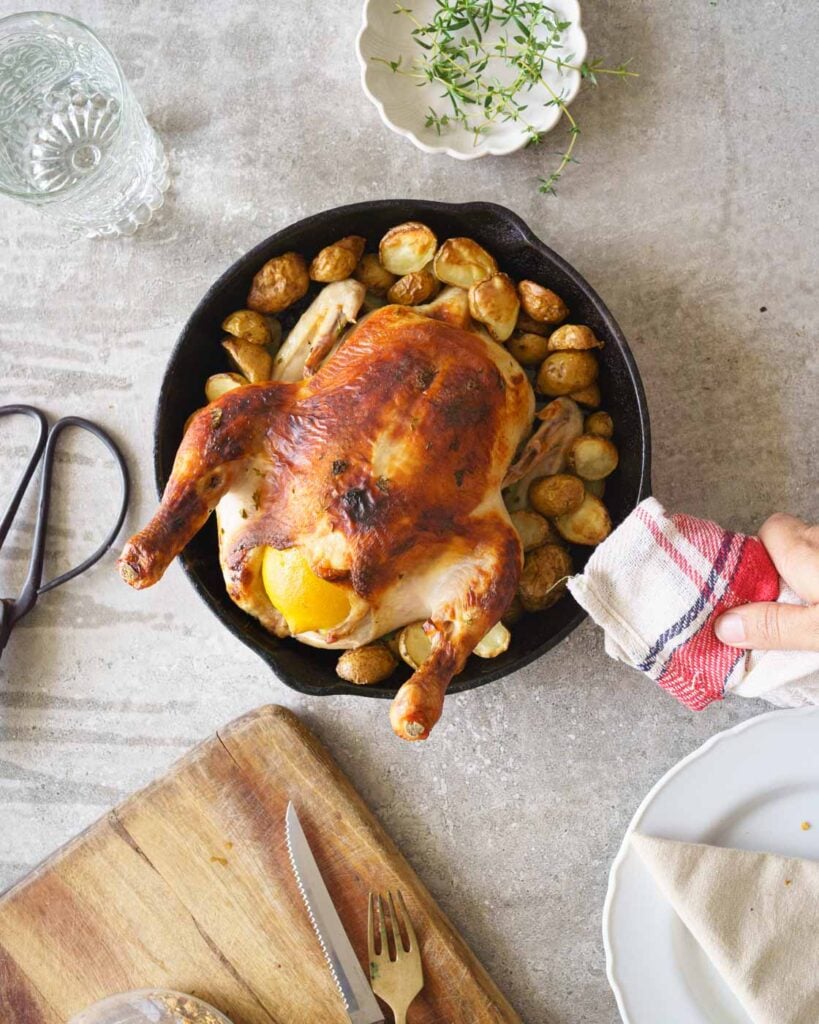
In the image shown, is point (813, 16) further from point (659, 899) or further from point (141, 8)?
point (659, 899)

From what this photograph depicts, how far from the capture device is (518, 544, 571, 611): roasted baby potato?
1.36 meters

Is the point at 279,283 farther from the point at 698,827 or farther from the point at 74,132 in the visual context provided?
the point at 698,827

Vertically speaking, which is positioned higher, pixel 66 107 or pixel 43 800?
pixel 66 107

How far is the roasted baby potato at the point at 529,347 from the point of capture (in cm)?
138

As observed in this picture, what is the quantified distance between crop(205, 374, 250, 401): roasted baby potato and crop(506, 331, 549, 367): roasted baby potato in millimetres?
383

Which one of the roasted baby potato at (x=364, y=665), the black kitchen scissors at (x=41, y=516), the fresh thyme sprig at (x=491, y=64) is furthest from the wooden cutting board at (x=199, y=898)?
the fresh thyme sprig at (x=491, y=64)

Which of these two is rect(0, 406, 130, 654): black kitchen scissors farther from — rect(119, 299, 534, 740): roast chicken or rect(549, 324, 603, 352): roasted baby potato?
rect(549, 324, 603, 352): roasted baby potato

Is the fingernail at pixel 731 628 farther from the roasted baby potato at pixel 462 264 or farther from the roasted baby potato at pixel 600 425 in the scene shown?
the roasted baby potato at pixel 462 264

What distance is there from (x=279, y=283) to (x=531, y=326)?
36cm

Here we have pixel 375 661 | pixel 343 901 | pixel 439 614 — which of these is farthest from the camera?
pixel 343 901

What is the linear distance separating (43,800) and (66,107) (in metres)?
1.10

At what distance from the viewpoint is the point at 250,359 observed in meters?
1.38

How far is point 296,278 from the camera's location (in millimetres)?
1386

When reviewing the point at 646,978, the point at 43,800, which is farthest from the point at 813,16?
the point at 43,800
